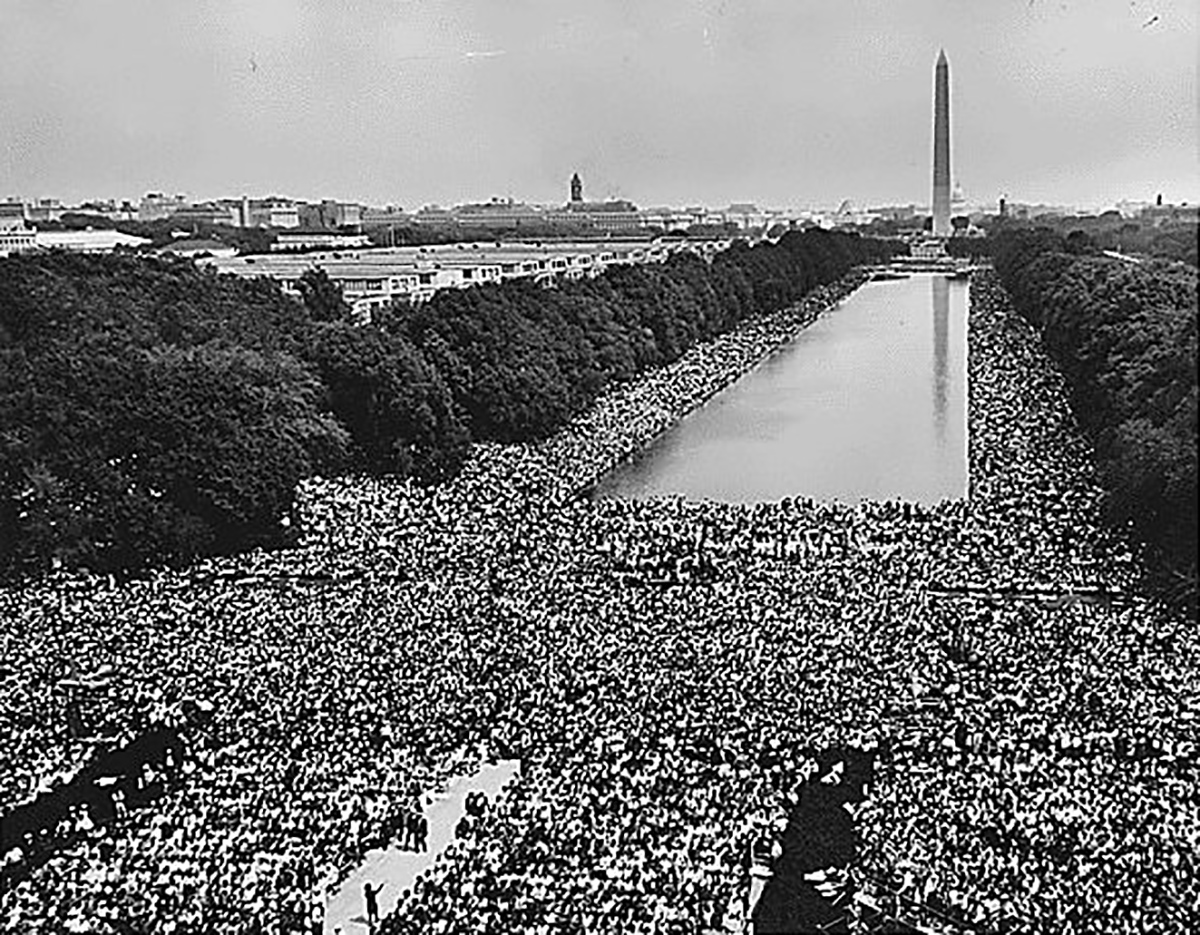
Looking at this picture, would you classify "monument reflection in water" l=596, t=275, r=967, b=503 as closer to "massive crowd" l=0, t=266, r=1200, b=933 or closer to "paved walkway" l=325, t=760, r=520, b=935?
"massive crowd" l=0, t=266, r=1200, b=933

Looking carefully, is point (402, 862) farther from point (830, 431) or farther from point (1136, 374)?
point (830, 431)

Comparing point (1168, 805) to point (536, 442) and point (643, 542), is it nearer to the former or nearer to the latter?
point (643, 542)

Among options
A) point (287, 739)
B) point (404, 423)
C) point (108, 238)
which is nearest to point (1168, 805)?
point (287, 739)

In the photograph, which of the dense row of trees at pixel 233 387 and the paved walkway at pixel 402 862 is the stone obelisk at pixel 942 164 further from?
the paved walkway at pixel 402 862

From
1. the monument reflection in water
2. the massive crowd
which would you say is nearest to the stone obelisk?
the monument reflection in water

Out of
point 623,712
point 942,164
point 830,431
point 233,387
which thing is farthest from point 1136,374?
point 942,164

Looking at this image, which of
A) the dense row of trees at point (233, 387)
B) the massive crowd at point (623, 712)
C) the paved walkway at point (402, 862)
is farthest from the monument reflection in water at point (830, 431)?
the paved walkway at point (402, 862)
